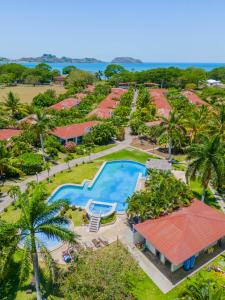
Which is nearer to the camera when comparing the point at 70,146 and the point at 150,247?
the point at 150,247

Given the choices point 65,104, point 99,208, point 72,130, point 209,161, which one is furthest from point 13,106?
point 209,161

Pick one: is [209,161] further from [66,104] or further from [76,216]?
[66,104]

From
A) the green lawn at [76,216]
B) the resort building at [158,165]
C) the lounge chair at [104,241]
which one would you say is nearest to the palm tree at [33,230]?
the lounge chair at [104,241]

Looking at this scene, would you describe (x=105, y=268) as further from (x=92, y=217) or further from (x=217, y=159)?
(x=217, y=159)

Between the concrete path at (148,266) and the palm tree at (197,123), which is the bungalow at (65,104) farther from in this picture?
the concrete path at (148,266)

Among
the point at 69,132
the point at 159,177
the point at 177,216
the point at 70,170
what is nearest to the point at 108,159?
the point at 70,170
